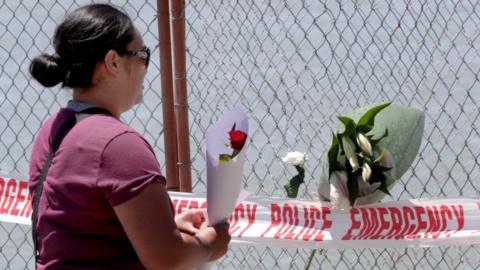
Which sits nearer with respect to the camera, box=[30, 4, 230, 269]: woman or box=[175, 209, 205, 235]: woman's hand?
box=[30, 4, 230, 269]: woman

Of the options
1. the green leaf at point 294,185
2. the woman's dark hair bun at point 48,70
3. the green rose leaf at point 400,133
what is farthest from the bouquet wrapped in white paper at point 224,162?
the green leaf at point 294,185

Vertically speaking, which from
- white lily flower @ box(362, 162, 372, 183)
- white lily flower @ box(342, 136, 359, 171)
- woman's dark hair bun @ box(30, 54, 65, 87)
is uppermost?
woman's dark hair bun @ box(30, 54, 65, 87)

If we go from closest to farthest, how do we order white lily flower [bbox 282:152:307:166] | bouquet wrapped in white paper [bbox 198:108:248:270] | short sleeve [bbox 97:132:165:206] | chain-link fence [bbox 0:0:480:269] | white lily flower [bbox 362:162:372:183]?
1. short sleeve [bbox 97:132:165:206]
2. bouquet wrapped in white paper [bbox 198:108:248:270]
3. white lily flower [bbox 362:162:372:183]
4. white lily flower [bbox 282:152:307:166]
5. chain-link fence [bbox 0:0:480:269]

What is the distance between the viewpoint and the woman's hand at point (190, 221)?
235 cm

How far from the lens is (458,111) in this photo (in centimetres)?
455

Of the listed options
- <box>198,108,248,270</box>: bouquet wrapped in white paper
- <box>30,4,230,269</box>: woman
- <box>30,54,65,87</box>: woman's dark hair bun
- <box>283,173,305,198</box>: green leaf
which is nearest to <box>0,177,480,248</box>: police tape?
<box>283,173,305,198</box>: green leaf

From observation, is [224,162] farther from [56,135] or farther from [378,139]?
[378,139]

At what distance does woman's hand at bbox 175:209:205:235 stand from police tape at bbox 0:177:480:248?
1292 millimetres

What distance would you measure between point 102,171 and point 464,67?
107 inches

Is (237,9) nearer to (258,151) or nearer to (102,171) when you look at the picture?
(258,151)

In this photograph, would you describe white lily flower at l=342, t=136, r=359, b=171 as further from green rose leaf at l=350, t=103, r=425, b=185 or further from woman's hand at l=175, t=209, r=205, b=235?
woman's hand at l=175, t=209, r=205, b=235

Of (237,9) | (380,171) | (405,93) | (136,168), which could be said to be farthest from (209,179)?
(405,93)

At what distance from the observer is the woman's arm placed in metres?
2.11

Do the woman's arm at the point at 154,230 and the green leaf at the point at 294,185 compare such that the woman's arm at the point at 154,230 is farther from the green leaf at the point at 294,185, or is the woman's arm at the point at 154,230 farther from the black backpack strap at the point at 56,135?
the green leaf at the point at 294,185
